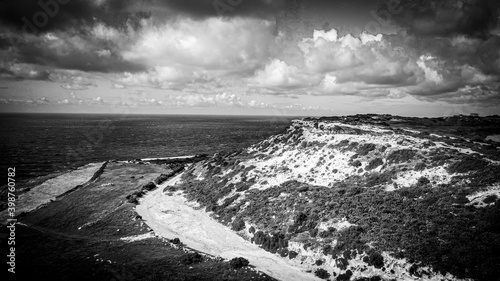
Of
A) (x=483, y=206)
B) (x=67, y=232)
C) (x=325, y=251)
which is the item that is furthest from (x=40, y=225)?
(x=483, y=206)

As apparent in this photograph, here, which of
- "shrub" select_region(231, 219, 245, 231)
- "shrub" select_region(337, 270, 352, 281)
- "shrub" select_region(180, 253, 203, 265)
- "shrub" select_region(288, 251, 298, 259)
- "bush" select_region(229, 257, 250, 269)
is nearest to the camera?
"shrub" select_region(337, 270, 352, 281)

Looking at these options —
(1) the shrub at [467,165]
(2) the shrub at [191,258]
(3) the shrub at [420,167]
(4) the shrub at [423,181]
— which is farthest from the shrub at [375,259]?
(1) the shrub at [467,165]

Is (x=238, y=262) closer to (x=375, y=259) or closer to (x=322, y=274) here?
(x=322, y=274)

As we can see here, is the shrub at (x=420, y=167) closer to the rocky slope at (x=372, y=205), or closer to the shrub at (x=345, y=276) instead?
the rocky slope at (x=372, y=205)

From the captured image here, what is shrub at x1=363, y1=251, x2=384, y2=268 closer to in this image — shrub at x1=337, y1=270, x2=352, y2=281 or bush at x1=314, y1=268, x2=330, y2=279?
shrub at x1=337, y1=270, x2=352, y2=281

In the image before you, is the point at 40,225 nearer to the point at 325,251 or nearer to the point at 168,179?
the point at 168,179

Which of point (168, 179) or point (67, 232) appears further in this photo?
point (168, 179)

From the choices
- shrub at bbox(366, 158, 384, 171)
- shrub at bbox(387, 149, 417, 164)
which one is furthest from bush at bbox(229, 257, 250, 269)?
shrub at bbox(387, 149, 417, 164)
